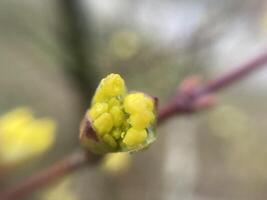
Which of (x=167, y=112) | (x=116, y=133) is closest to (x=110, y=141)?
(x=116, y=133)

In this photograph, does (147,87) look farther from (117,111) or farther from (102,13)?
(117,111)

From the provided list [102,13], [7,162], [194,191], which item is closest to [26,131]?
[7,162]

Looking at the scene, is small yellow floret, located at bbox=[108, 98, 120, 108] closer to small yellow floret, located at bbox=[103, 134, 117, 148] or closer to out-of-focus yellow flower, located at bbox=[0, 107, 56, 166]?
small yellow floret, located at bbox=[103, 134, 117, 148]

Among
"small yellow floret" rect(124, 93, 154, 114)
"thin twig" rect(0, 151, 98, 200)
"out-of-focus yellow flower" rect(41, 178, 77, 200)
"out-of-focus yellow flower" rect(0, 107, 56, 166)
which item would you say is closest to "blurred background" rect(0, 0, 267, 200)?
"out-of-focus yellow flower" rect(41, 178, 77, 200)

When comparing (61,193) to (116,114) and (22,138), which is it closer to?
(22,138)

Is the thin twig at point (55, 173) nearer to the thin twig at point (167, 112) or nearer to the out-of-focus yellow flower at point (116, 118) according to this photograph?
the thin twig at point (167, 112)

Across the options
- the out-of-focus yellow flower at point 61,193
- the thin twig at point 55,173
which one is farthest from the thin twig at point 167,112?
the out-of-focus yellow flower at point 61,193

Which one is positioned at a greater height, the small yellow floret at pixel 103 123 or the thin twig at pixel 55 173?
the thin twig at pixel 55 173
